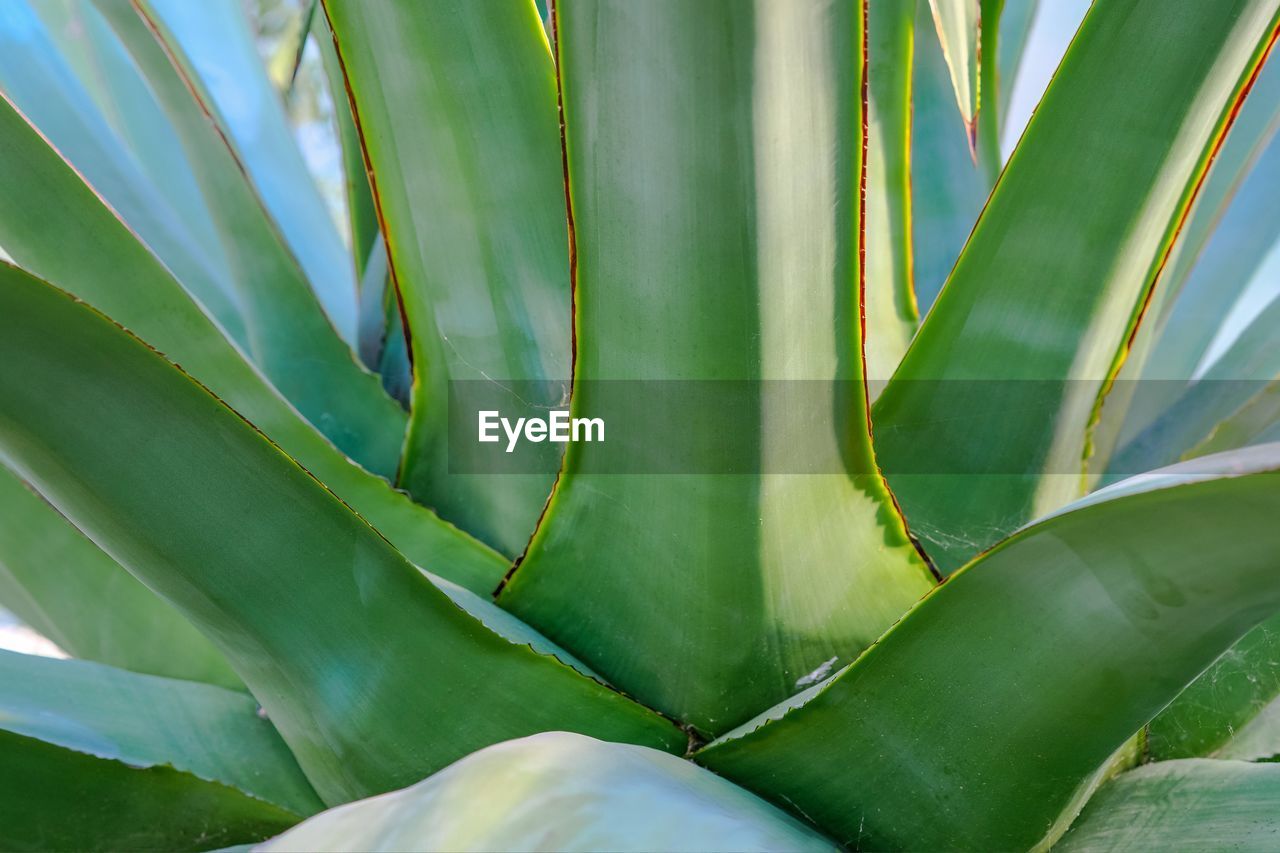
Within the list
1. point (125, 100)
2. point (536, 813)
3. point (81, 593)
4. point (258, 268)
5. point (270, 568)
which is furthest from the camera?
point (125, 100)

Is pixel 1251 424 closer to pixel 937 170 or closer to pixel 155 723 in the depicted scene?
pixel 937 170

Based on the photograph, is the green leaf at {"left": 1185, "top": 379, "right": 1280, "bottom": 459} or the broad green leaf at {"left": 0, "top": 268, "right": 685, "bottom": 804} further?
the green leaf at {"left": 1185, "top": 379, "right": 1280, "bottom": 459}

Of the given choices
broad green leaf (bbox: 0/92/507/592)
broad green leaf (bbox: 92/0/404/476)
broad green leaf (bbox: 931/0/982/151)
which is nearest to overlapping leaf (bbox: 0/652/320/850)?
broad green leaf (bbox: 0/92/507/592)

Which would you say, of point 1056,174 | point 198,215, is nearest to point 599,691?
point 1056,174

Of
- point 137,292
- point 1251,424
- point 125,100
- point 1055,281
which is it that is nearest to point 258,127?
point 125,100

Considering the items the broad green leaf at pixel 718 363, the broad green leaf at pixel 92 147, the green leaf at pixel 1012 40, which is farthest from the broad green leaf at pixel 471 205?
the green leaf at pixel 1012 40

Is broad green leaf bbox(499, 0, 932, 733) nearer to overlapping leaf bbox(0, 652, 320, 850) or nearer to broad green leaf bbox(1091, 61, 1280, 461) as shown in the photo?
overlapping leaf bbox(0, 652, 320, 850)
